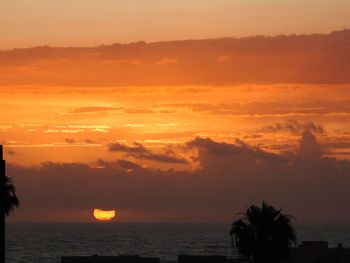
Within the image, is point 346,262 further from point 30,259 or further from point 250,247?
point 30,259

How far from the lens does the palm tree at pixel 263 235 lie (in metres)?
55.8

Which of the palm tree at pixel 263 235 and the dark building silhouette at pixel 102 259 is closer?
the palm tree at pixel 263 235

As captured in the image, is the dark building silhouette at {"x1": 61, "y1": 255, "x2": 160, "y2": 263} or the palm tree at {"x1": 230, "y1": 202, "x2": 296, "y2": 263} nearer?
the palm tree at {"x1": 230, "y1": 202, "x2": 296, "y2": 263}

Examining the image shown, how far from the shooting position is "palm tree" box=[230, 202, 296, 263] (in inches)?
2195

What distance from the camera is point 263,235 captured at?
184 feet

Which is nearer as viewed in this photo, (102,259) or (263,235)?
(263,235)

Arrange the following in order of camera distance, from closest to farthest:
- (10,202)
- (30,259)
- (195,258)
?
(10,202), (195,258), (30,259)

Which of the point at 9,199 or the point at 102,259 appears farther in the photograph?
the point at 102,259

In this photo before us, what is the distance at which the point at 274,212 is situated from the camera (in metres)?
56.9

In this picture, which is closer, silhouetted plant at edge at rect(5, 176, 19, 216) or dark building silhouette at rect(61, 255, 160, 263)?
silhouetted plant at edge at rect(5, 176, 19, 216)

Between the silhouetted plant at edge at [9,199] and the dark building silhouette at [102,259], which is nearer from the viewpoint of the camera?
the silhouetted plant at edge at [9,199]

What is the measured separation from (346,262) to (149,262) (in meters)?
17.5

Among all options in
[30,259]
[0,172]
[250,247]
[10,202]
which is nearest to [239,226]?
[250,247]

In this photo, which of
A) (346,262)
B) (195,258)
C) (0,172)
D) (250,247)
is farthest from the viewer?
(346,262)
